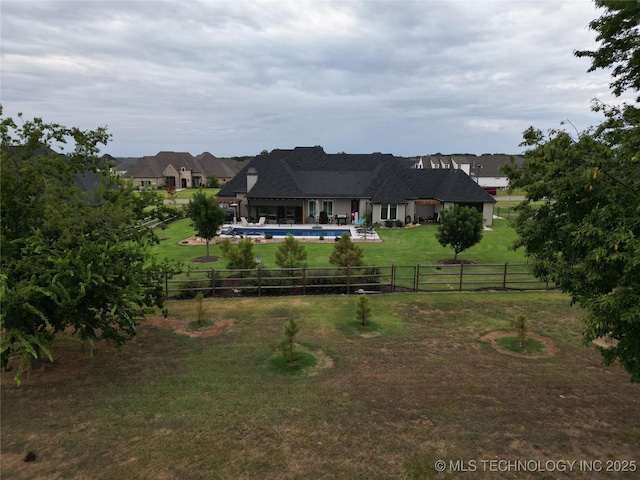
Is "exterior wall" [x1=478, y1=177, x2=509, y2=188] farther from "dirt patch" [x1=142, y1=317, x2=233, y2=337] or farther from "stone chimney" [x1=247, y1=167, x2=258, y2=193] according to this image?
"dirt patch" [x1=142, y1=317, x2=233, y2=337]

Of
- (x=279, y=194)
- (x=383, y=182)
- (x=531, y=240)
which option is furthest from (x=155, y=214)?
(x=383, y=182)

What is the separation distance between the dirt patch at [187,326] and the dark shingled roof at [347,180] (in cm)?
2651

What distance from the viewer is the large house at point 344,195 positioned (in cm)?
4000

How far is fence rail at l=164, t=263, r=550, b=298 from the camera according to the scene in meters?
17.5

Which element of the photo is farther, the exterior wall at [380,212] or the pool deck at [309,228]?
the exterior wall at [380,212]

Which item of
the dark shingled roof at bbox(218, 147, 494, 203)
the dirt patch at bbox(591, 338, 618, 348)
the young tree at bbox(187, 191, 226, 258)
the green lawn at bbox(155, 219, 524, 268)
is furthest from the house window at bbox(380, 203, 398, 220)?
the dirt patch at bbox(591, 338, 618, 348)

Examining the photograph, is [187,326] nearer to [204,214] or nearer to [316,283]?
[316,283]

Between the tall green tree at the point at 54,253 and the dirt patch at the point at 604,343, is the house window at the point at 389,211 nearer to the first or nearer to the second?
the dirt patch at the point at 604,343

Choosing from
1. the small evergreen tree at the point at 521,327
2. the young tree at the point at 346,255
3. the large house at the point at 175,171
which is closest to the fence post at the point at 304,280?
the young tree at the point at 346,255

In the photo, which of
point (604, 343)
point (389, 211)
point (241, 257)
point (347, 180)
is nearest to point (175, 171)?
point (347, 180)

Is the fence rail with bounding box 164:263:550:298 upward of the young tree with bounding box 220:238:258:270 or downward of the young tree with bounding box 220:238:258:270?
downward

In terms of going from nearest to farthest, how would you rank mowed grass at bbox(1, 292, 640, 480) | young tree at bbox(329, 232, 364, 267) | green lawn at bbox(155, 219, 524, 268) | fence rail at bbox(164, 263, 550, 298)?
mowed grass at bbox(1, 292, 640, 480), fence rail at bbox(164, 263, 550, 298), young tree at bbox(329, 232, 364, 267), green lawn at bbox(155, 219, 524, 268)

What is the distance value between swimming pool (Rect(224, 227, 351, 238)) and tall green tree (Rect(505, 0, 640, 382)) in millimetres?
25272

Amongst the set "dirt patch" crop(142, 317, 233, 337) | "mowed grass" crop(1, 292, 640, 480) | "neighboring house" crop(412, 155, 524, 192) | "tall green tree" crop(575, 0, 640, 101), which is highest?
"neighboring house" crop(412, 155, 524, 192)
